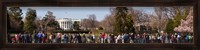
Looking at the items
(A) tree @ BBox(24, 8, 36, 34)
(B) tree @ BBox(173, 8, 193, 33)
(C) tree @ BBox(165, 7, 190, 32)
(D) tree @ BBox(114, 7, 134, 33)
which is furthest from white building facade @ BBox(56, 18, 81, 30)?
(B) tree @ BBox(173, 8, 193, 33)

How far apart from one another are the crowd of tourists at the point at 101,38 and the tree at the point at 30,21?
8cm

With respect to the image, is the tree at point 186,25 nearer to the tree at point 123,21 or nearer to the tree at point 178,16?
the tree at point 178,16

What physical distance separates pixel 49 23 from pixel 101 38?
0.88 meters

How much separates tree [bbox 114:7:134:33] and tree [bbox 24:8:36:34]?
4.33 feet

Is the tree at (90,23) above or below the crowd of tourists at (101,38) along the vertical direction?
above

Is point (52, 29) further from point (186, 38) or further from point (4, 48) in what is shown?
point (186, 38)

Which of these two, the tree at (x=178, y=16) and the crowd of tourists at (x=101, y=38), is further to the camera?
the crowd of tourists at (x=101, y=38)

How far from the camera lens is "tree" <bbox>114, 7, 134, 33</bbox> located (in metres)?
5.74

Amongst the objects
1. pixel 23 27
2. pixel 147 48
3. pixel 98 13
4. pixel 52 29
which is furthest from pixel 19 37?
pixel 147 48

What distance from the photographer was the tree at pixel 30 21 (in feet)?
18.8

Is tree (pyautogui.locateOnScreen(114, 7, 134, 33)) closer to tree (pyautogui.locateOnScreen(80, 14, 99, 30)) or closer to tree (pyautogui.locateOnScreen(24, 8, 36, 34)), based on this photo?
tree (pyautogui.locateOnScreen(80, 14, 99, 30))

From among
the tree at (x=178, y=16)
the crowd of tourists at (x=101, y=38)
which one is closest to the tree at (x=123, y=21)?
the crowd of tourists at (x=101, y=38)

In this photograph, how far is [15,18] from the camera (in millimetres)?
5730

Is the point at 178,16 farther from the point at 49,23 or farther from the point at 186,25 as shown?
the point at 49,23
